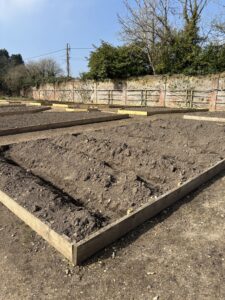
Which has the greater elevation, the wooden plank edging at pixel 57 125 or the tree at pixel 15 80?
the tree at pixel 15 80

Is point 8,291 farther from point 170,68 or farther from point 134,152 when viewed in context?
point 170,68

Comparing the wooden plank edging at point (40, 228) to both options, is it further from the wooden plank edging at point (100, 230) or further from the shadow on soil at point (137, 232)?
the shadow on soil at point (137, 232)

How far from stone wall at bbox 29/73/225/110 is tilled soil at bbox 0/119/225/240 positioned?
36.0 feet

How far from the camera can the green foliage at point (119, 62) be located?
23.9 metres

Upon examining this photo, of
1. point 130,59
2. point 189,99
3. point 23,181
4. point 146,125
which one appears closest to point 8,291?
point 23,181

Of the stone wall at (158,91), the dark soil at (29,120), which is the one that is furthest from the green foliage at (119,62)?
the dark soil at (29,120)

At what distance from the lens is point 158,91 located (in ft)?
67.4

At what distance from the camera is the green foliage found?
23.9m

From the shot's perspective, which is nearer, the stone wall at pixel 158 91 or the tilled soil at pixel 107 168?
the tilled soil at pixel 107 168

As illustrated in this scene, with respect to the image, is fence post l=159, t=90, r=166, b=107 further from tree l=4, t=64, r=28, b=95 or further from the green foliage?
tree l=4, t=64, r=28, b=95

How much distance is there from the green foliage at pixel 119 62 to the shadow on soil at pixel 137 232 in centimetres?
2076

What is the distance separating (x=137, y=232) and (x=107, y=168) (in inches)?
65.3

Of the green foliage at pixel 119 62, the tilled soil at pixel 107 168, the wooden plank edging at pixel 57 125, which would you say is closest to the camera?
the tilled soil at pixel 107 168

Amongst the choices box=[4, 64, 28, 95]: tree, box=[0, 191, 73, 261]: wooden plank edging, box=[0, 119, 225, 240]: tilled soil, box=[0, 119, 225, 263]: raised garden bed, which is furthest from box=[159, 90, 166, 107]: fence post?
box=[4, 64, 28, 95]: tree
